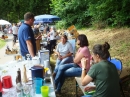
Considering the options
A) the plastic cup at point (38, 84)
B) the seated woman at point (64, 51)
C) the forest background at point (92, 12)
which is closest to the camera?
the plastic cup at point (38, 84)

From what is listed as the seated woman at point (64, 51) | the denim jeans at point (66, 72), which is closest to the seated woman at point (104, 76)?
the denim jeans at point (66, 72)

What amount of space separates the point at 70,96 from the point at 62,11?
52.9 ft

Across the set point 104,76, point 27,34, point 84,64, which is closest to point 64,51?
point 27,34

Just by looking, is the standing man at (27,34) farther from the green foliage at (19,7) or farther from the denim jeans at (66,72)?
the green foliage at (19,7)

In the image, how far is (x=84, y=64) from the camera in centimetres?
270

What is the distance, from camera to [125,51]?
680 centimetres

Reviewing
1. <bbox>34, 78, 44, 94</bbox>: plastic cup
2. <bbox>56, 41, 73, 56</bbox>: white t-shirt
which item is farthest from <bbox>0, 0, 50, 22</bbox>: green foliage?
<bbox>34, 78, 44, 94</bbox>: plastic cup

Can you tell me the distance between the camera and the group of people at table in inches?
86.4

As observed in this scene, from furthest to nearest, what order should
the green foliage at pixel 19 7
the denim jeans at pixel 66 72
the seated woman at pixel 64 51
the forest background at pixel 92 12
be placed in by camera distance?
the green foliage at pixel 19 7, the forest background at pixel 92 12, the seated woman at pixel 64 51, the denim jeans at pixel 66 72

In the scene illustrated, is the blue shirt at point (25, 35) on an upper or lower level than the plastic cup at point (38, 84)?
upper

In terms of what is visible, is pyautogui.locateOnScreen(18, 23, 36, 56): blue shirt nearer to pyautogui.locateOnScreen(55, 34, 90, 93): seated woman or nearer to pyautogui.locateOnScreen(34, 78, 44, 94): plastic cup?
pyautogui.locateOnScreen(55, 34, 90, 93): seated woman

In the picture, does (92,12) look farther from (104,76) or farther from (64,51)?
(104,76)

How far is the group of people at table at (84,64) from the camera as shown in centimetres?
219

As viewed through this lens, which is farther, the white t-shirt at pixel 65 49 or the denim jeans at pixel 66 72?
the white t-shirt at pixel 65 49
